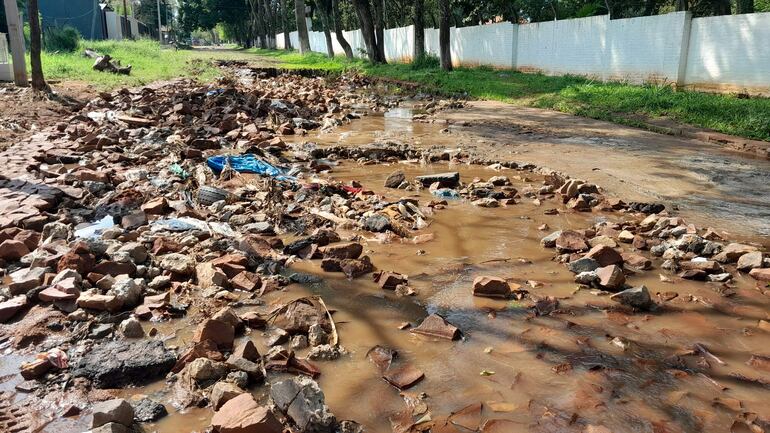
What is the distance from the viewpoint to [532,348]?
2.92m

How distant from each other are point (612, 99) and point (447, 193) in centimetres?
795

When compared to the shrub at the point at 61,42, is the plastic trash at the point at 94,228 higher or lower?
lower

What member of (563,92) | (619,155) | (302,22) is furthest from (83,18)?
(619,155)

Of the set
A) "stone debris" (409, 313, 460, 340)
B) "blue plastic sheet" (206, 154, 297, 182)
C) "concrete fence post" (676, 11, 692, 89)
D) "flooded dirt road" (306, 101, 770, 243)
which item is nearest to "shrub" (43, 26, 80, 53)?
"flooded dirt road" (306, 101, 770, 243)

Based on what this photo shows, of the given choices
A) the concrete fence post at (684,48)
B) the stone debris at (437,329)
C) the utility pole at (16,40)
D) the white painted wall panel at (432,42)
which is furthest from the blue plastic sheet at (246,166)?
the white painted wall panel at (432,42)

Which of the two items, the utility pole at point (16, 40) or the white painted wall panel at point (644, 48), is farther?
the white painted wall panel at point (644, 48)

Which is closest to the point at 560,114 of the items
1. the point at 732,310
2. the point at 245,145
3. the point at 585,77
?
the point at 585,77

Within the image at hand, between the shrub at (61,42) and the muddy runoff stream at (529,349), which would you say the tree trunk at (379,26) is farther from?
the muddy runoff stream at (529,349)

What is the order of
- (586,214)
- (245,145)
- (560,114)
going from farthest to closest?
(560,114) < (245,145) < (586,214)

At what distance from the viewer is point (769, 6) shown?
26172 millimetres

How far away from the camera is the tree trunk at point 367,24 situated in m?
24.3

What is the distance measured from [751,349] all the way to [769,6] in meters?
29.7

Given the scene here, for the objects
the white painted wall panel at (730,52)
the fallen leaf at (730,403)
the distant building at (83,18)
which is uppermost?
the distant building at (83,18)

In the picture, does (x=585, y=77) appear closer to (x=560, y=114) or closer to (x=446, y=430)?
(x=560, y=114)
